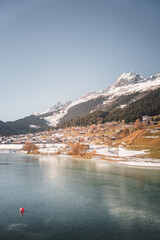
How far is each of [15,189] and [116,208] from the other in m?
25.6

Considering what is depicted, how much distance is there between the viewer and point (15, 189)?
146 feet

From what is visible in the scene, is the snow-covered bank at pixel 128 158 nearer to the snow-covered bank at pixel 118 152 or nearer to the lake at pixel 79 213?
the snow-covered bank at pixel 118 152

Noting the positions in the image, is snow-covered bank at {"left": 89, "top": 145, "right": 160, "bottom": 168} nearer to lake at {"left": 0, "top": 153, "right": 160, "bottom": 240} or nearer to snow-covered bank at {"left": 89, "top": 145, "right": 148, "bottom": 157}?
snow-covered bank at {"left": 89, "top": 145, "right": 148, "bottom": 157}

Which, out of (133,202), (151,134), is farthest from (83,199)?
(151,134)

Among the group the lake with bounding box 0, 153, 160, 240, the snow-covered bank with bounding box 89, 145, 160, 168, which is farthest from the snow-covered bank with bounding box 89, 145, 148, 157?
the lake with bounding box 0, 153, 160, 240

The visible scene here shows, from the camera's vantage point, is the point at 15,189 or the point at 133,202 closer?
the point at 133,202

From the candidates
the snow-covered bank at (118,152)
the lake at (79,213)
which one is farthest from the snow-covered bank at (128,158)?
the lake at (79,213)

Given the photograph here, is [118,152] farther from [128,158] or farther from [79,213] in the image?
[79,213]

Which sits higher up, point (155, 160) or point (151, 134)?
point (151, 134)

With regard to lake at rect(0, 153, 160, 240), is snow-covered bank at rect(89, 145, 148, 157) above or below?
below

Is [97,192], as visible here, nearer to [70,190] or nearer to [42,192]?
[70,190]

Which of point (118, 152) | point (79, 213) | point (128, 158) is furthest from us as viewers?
point (118, 152)

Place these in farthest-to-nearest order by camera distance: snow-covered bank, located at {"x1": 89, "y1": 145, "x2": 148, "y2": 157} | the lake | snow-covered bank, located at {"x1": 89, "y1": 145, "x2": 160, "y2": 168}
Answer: snow-covered bank, located at {"x1": 89, "y1": 145, "x2": 148, "y2": 157} → snow-covered bank, located at {"x1": 89, "y1": 145, "x2": 160, "y2": 168} → the lake

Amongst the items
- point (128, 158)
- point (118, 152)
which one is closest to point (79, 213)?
point (128, 158)
